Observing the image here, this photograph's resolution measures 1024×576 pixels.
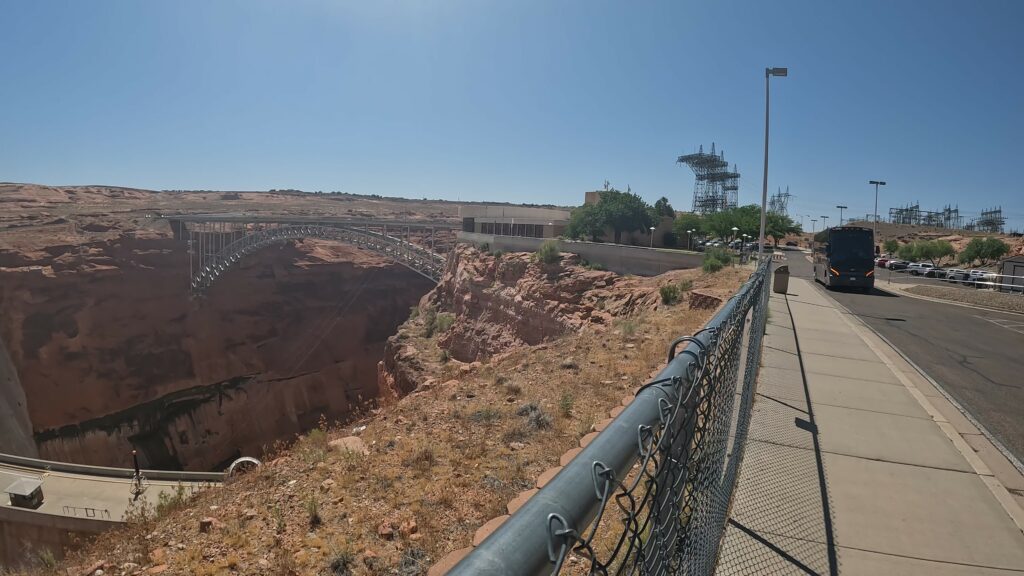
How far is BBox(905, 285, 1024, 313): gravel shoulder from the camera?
829 inches

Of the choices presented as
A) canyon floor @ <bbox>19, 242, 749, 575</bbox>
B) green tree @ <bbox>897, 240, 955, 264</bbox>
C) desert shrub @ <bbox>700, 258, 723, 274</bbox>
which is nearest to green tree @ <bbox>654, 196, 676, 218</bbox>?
green tree @ <bbox>897, 240, 955, 264</bbox>

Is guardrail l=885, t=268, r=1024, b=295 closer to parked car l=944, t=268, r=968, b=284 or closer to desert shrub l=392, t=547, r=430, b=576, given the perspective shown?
parked car l=944, t=268, r=968, b=284

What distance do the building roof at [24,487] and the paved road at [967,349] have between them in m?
23.2

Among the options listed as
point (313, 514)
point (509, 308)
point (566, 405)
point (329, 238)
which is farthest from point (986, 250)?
point (313, 514)

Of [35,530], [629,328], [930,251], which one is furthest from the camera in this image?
[930,251]

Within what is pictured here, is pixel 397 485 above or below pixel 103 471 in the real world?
above

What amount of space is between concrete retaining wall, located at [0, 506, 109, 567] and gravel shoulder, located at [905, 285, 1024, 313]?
3208 cm

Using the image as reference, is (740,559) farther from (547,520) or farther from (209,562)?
(209,562)

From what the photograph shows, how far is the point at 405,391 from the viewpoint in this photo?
2928 cm

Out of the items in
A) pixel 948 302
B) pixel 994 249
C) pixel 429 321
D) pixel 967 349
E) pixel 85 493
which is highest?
pixel 994 249

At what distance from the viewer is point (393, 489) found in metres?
6.05

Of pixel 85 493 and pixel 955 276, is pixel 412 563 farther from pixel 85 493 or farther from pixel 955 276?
pixel 955 276

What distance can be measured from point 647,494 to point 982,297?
95.4 feet

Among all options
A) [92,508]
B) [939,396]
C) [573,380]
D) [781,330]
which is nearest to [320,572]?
[573,380]
